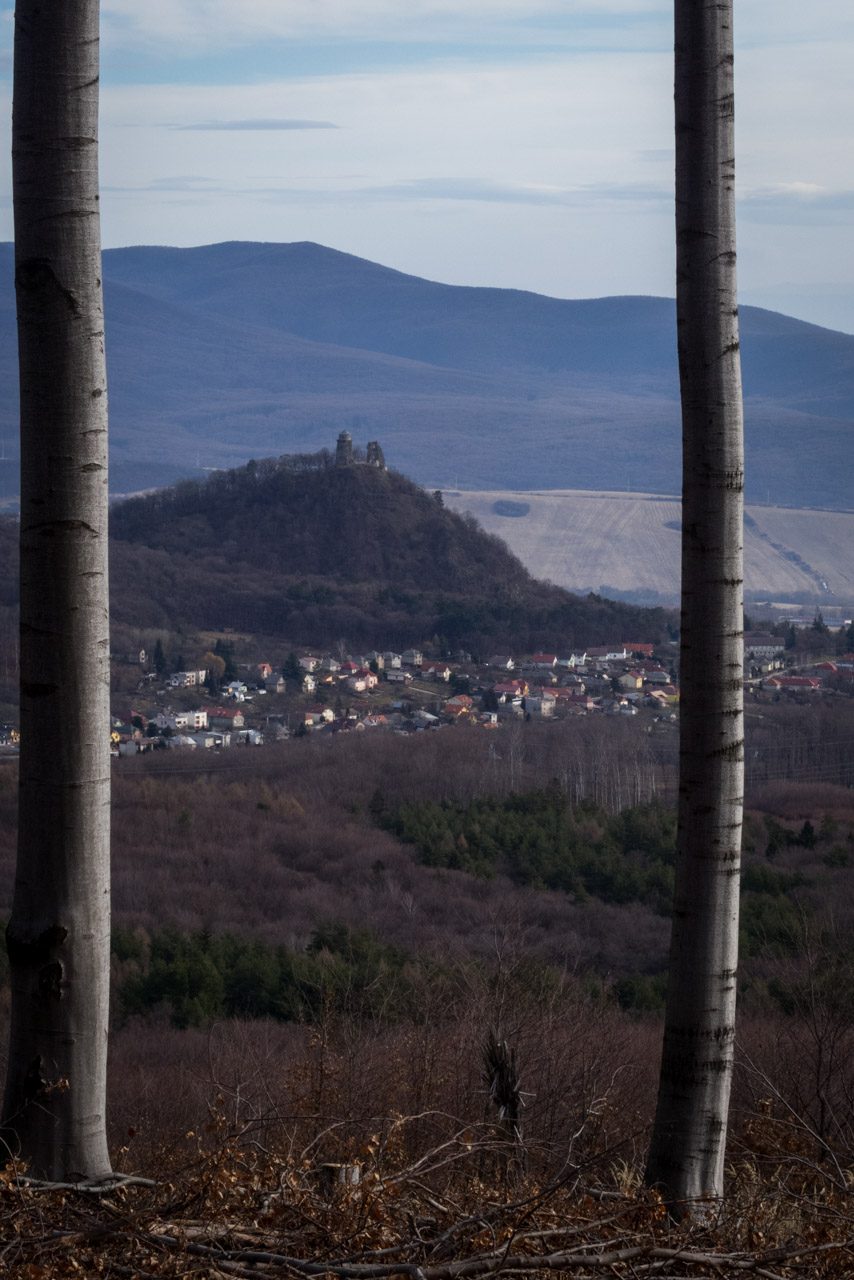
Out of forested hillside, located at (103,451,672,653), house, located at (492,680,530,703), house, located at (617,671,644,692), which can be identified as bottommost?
house, located at (492,680,530,703)

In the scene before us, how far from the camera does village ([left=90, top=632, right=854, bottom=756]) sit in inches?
2039

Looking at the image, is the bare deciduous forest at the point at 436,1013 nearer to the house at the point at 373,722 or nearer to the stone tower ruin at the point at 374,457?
the house at the point at 373,722

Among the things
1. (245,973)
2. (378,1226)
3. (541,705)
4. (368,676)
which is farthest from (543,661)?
(378,1226)

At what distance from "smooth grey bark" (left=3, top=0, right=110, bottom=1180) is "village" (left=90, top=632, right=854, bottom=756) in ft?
147

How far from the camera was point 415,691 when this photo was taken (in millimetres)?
63812

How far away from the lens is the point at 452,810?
36.5 metres

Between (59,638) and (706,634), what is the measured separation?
6.08 ft

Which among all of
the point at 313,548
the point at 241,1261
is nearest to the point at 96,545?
the point at 241,1261

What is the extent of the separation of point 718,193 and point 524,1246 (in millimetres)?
2931

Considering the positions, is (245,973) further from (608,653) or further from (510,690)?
(608,653)

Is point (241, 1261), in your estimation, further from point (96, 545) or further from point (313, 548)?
point (313, 548)

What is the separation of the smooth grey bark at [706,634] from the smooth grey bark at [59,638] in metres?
1.66

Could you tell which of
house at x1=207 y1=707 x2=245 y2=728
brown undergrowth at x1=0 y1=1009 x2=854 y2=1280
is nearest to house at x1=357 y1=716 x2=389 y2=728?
house at x1=207 y1=707 x2=245 y2=728

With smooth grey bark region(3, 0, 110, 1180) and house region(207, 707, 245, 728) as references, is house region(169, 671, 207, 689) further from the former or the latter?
smooth grey bark region(3, 0, 110, 1180)
